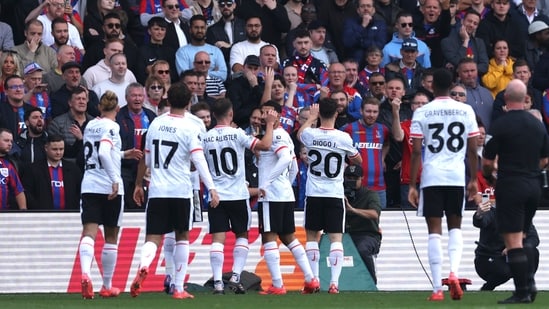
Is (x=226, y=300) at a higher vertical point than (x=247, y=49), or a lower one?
lower

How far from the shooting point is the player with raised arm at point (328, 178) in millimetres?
17891

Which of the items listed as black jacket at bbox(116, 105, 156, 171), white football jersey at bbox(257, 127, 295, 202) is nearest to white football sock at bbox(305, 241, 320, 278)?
white football jersey at bbox(257, 127, 295, 202)

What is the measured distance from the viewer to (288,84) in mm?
22125

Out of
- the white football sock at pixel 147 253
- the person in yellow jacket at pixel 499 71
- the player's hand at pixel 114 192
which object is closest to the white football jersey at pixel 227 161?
the player's hand at pixel 114 192

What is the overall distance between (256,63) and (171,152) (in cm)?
631

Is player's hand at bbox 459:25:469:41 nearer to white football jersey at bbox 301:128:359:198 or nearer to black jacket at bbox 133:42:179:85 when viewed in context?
black jacket at bbox 133:42:179:85

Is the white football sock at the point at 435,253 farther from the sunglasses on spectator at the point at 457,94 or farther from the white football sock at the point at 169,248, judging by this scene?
the sunglasses on spectator at the point at 457,94

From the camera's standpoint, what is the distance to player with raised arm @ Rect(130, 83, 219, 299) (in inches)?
636

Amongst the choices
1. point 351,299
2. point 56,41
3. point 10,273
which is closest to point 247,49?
point 56,41

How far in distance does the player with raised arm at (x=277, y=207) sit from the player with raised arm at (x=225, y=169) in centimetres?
38

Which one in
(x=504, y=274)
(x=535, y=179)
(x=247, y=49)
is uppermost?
(x=247, y=49)

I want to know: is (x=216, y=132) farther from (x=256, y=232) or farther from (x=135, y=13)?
(x=135, y=13)

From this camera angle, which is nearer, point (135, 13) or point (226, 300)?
point (226, 300)

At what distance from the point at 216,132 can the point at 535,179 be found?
4284mm
